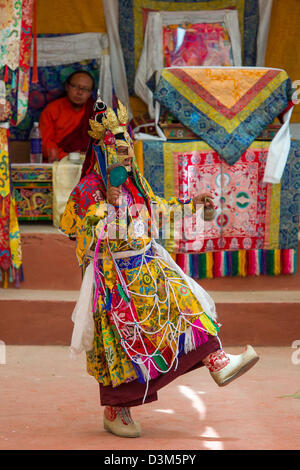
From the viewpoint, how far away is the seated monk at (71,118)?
24.5 ft

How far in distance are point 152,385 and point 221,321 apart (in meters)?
2.05

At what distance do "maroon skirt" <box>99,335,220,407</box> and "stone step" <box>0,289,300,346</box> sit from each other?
194cm

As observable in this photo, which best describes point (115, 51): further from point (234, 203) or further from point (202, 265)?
point (202, 265)

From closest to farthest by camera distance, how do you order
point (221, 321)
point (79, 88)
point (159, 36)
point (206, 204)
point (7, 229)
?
point (206, 204) < point (221, 321) < point (7, 229) < point (79, 88) < point (159, 36)

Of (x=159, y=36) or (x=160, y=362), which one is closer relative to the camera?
(x=160, y=362)

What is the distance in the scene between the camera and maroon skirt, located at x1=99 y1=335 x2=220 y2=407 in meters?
3.54

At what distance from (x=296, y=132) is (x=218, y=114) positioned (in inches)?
81.9

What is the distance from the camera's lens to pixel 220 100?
5.90 m

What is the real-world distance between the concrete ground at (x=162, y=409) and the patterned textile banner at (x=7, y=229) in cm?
62

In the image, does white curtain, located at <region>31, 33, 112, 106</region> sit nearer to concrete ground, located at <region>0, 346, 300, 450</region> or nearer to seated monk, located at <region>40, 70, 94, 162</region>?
seated monk, located at <region>40, 70, 94, 162</region>

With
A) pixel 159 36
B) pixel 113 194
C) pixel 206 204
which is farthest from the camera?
pixel 159 36

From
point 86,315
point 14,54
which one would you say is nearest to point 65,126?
point 14,54
